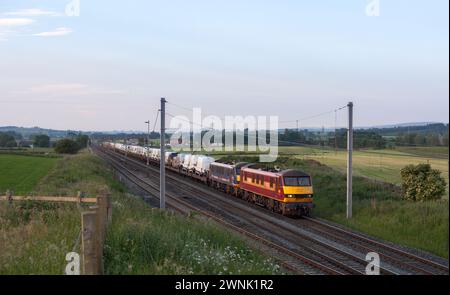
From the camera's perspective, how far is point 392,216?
2628cm

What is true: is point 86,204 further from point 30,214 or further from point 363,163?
point 363,163

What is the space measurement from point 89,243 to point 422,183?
2989cm

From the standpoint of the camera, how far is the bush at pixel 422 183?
107 feet

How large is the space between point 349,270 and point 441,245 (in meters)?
6.48

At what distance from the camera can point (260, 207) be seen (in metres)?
34.8

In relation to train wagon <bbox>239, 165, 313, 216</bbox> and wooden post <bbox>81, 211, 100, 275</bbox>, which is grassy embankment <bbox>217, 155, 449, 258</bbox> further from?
wooden post <bbox>81, 211, 100, 275</bbox>

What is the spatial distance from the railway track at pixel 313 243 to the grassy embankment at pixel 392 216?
1617mm

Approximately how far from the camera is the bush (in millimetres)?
32656

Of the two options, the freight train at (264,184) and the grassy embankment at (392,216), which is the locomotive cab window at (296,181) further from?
the grassy embankment at (392,216)

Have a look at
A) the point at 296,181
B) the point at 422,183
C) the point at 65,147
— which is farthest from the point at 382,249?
the point at 65,147

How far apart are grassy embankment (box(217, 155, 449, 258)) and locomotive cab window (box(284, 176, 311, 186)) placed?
2.52 metres

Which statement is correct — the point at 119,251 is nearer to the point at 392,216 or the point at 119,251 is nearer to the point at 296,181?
the point at 392,216

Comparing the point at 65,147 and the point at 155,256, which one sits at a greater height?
the point at 155,256

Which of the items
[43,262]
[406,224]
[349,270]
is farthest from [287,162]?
[43,262]
